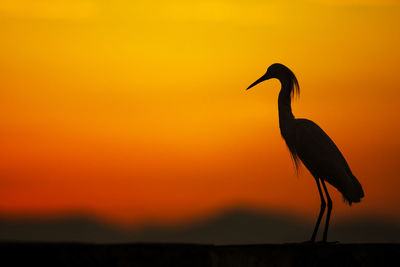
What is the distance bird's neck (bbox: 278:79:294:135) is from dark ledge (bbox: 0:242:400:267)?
5452 mm

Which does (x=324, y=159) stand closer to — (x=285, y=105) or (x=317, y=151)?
(x=317, y=151)

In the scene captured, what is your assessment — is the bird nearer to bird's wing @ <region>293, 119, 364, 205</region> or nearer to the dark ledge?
bird's wing @ <region>293, 119, 364, 205</region>

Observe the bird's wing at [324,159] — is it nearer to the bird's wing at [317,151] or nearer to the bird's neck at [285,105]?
the bird's wing at [317,151]

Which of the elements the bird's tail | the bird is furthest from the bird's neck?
the bird's tail

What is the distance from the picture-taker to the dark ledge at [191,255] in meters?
5.59

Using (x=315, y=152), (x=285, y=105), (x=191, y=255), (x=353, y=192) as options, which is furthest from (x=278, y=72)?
(x=191, y=255)

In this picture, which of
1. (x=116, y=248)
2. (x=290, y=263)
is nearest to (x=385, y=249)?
(x=290, y=263)

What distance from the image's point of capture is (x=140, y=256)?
5.79 meters

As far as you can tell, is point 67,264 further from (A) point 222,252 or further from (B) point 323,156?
(B) point 323,156

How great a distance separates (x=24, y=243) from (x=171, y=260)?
1250 mm

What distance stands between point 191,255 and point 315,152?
19.1 ft

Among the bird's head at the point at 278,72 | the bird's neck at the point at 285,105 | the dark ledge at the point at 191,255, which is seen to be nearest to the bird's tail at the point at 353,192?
the bird's neck at the point at 285,105

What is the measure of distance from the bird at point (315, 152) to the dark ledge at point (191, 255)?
3961mm

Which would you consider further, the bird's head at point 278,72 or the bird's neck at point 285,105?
the bird's head at point 278,72
